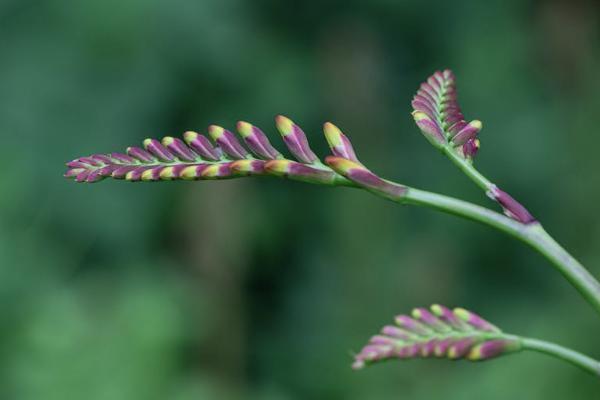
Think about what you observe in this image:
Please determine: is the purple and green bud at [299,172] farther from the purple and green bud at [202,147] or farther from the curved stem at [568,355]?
the curved stem at [568,355]

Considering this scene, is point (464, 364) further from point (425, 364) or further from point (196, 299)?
point (196, 299)

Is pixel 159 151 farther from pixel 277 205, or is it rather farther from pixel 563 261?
pixel 277 205

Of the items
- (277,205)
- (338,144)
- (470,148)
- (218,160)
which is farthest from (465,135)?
(277,205)

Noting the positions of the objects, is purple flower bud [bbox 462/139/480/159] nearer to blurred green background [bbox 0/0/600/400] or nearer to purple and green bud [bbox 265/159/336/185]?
purple and green bud [bbox 265/159/336/185]

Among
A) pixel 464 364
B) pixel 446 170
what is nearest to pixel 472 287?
pixel 446 170

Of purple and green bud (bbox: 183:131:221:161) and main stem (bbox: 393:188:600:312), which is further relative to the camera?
purple and green bud (bbox: 183:131:221:161)

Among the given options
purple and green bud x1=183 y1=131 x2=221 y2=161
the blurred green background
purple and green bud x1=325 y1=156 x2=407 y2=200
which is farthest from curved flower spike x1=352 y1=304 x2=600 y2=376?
the blurred green background

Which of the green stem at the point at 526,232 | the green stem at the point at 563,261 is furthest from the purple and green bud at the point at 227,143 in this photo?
the green stem at the point at 563,261
